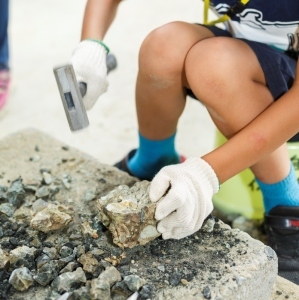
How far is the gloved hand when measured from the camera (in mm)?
937

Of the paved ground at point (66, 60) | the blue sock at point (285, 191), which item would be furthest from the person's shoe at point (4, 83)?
the blue sock at point (285, 191)

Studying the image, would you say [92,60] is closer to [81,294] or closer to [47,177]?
[47,177]

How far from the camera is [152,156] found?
54.5 inches

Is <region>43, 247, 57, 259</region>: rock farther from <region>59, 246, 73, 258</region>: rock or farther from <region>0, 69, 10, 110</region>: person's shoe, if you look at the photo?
<region>0, 69, 10, 110</region>: person's shoe

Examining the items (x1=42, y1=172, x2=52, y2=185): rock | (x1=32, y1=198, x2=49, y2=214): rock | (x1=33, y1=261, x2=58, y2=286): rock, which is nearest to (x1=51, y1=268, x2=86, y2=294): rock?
(x1=33, y1=261, x2=58, y2=286): rock

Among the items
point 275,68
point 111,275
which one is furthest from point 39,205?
point 275,68

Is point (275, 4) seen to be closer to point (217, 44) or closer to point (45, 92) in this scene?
point (217, 44)

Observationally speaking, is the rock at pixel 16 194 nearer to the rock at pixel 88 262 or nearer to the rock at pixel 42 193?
the rock at pixel 42 193

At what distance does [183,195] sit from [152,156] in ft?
1.53

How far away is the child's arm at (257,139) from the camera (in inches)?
39.5

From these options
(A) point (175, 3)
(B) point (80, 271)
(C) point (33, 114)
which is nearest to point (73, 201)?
(B) point (80, 271)

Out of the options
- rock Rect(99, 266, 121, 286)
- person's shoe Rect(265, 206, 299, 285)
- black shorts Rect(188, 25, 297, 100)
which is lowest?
person's shoe Rect(265, 206, 299, 285)

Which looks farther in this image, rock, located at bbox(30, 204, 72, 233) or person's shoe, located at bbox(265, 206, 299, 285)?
person's shoe, located at bbox(265, 206, 299, 285)

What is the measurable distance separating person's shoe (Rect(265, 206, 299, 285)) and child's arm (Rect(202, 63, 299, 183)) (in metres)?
0.23
